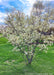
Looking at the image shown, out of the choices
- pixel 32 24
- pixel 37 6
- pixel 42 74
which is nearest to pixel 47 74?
pixel 42 74

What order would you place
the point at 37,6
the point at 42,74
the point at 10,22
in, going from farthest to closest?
the point at 37,6 < the point at 10,22 < the point at 42,74

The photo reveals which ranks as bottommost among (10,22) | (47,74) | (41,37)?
(47,74)

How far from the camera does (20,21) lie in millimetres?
10188

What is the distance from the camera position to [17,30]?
34.2 feet

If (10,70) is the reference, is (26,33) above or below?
above

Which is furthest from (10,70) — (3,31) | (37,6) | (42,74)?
(37,6)

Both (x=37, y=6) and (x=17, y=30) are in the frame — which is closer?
(x=17, y=30)

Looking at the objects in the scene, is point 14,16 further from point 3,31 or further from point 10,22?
point 3,31

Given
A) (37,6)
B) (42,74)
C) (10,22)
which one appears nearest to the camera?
(42,74)

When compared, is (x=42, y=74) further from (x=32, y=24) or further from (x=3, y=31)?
(x=3, y=31)

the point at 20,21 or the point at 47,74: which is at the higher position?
the point at 20,21

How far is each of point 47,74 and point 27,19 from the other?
17.5 ft

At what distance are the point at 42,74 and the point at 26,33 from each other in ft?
13.0

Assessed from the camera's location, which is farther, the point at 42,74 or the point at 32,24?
the point at 32,24
